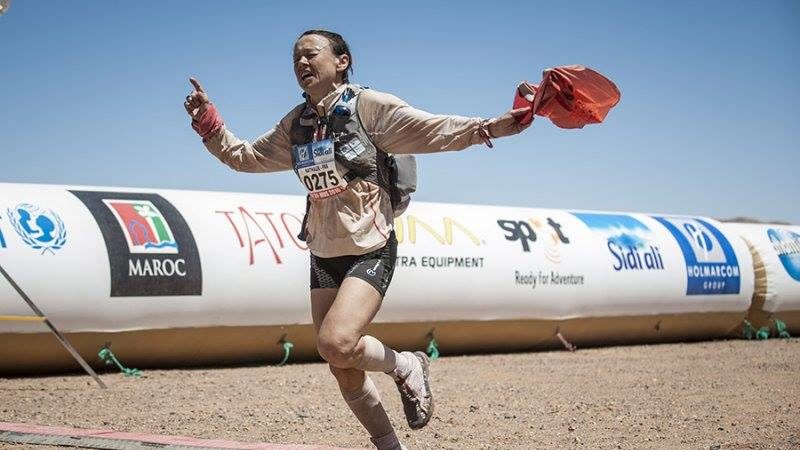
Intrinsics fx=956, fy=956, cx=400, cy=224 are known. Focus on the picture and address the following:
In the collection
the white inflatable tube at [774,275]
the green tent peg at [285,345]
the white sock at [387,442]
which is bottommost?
the white inflatable tube at [774,275]

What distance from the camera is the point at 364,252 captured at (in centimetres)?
431

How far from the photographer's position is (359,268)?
14.0 feet

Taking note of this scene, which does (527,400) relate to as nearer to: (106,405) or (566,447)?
(566,447)

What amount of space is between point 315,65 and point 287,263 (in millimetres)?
5460

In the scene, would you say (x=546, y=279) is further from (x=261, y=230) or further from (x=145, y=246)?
(x=145, y=246)

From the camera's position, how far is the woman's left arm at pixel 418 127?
13.6 feet

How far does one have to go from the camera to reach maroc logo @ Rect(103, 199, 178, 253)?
8828 mm

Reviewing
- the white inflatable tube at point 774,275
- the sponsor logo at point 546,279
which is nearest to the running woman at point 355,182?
the sponsor logo at point 546,279

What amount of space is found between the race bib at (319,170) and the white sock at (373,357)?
0.70m

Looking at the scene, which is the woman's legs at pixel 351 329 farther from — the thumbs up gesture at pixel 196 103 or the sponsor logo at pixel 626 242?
the sponsor logo at pixel 626 242

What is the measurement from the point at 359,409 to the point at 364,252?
2.43 ft

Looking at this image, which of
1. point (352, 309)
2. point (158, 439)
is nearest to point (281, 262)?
point (158, 439)

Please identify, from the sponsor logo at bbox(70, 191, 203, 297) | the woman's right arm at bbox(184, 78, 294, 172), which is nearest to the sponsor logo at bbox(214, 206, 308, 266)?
the sponsor logo at bbox(70, 191, 203, 297)

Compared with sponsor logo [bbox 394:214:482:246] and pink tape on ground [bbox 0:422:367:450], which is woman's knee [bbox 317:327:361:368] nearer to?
pink tape on ground [bbox 0:422:367:450]
